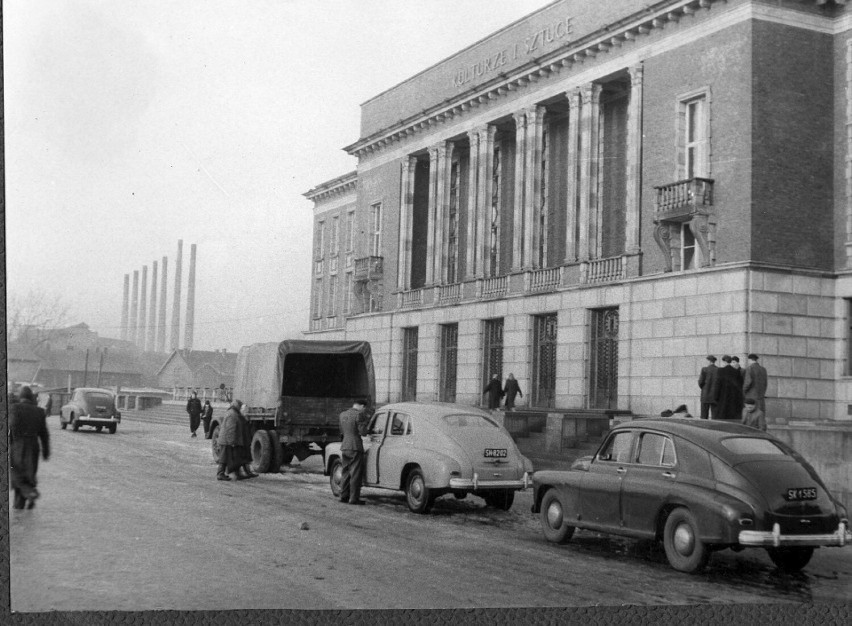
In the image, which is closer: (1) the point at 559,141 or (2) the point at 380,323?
(2) the point at 380,323

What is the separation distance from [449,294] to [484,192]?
6.33 metres

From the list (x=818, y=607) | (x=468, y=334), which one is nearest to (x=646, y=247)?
(x=468, y=334)

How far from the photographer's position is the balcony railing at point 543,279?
18750 millimetres

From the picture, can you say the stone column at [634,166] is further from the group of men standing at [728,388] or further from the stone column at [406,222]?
the stone column at [406,222]

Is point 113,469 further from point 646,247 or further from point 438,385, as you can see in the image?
point 646,247

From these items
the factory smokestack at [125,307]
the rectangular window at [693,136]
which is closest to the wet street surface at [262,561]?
the factory smokestack at [125,307]

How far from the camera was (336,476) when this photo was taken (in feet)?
42.1

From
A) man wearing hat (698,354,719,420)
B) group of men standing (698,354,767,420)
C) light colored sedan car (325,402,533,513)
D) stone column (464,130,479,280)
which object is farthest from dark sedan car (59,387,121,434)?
stone column (464,130,479,280)

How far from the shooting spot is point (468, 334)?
18656 millimetres

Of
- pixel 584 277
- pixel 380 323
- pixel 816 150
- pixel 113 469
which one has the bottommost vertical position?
pixel 113 469

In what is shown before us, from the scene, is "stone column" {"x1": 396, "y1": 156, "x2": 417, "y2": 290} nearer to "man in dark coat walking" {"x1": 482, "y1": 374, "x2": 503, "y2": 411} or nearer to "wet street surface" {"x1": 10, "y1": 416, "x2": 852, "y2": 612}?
"wet street surface" {"x1": 10, "y1": 416, "x2": 852, "y2": 612}

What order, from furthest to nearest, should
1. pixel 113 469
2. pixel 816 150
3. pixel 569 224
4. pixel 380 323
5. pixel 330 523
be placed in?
pixel 569 224
pixel 816 150
pixel 380 323
pixel 330 523
pixel 113 469

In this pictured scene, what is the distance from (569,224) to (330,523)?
43.4 ft

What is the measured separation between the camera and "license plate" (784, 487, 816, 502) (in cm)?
722
